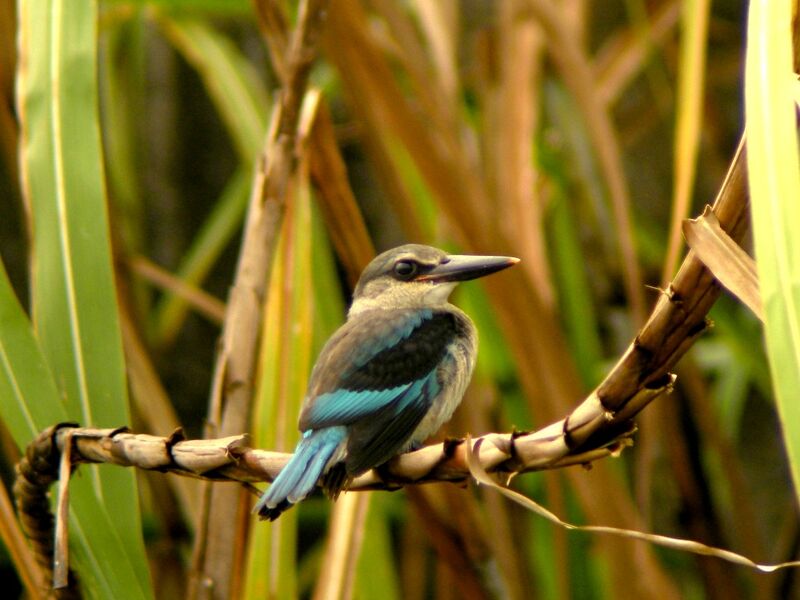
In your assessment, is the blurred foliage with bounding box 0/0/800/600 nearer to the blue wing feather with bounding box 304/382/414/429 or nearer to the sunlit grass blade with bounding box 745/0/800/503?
the blue wing feather with bounding box 304/382/414/429

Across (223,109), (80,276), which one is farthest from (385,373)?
(223,109)

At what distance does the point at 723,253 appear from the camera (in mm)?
555

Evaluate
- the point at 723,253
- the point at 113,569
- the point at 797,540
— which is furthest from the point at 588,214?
the point at 723,253

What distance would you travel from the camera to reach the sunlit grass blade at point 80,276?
36.0 inches

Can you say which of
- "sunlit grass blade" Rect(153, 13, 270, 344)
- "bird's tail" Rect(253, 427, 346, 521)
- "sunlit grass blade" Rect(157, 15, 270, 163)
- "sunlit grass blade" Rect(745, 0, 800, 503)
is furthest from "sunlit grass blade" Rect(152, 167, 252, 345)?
"sunlit grass blade" Rect(745, 0, 800, 503)

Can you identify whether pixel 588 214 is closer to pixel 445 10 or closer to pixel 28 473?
pixel 445 10

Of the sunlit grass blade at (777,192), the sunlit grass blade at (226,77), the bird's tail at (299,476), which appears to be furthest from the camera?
the sunlit grass blade at (226,77)

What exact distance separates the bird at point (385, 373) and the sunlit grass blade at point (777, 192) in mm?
395

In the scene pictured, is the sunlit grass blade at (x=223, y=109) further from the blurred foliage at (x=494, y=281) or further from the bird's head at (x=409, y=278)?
the bird's head at (x=409, y=278)

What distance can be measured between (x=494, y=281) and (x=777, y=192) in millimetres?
769

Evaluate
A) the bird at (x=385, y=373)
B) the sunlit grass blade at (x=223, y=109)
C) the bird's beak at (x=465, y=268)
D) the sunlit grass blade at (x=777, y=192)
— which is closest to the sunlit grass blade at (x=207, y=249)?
the sunlit grass blade at (x=223, y=109)

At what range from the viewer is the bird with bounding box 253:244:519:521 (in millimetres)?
946

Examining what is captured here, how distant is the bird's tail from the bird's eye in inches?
14.9

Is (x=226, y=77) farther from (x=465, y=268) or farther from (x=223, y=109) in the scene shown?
(x=465, y=268)
